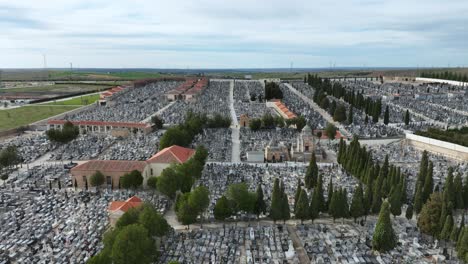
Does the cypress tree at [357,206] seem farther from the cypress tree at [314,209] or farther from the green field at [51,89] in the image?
the green field at [51,89]

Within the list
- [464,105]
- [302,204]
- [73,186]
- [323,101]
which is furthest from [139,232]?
[464,105]

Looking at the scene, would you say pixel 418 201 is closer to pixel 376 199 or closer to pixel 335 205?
pixel 376 199

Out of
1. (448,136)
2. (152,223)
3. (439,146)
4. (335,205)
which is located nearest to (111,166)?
(152,223)

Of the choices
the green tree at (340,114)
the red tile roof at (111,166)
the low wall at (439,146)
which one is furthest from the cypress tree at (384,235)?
the green tree at (340,114)

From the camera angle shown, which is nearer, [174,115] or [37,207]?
[37,207]

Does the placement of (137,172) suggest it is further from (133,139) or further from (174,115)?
(174,115)

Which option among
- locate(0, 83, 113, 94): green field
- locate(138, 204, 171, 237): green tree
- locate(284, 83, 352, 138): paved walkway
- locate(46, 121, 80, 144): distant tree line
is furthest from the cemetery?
locate(0, 83, 113, 94): green field
